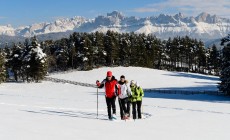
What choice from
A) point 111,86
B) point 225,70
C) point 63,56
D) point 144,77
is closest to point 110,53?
point 63,56

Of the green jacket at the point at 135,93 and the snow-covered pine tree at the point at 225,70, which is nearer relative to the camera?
the green jacket at the point at 135,93

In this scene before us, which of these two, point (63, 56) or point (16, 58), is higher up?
point (63, 56)

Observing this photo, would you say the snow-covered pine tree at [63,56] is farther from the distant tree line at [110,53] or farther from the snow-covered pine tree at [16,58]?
the snow-covered pine tree at [16,58]

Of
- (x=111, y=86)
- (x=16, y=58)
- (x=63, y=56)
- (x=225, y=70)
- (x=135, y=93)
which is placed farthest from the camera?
(x=63, y=56)

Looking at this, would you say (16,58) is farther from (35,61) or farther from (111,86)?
(111,86)

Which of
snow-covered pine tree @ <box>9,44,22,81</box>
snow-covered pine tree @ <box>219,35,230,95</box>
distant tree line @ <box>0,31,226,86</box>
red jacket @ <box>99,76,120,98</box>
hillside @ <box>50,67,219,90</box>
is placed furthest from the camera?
distant tree line @ <box>0,31,226,86</box>

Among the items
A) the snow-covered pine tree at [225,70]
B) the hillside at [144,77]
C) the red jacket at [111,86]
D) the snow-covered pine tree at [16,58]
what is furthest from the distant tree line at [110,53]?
the red jacket at [111,86]

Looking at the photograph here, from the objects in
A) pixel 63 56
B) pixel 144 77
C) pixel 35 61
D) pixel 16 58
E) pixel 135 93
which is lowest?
pixel 144 77

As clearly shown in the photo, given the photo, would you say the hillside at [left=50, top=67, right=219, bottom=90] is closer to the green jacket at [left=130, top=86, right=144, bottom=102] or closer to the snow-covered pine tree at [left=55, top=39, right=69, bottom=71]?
the snow-covered pine tree at [left=55, top=39, right=69, bottom=71]

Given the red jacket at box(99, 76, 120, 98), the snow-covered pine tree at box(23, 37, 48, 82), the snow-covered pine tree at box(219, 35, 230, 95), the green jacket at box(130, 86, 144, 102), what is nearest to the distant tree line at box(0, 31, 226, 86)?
the snow-covered pine tree at box(23, 37, 48, 82)

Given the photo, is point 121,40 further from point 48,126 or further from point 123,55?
point 48,126

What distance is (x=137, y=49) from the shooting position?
115 meters

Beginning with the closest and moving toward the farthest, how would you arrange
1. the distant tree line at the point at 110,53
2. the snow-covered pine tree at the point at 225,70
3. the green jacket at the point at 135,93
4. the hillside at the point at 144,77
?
1. the green jacket at the point at 135,93
2. the snow-covered pine tree at the point at 225,70
3. the hillside at the point at 144,77
4. the distant tree line at the point at 110,53

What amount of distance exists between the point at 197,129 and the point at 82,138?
18.7 feet
